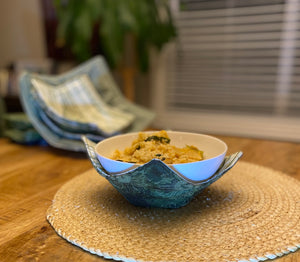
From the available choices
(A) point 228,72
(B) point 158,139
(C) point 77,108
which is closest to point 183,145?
(B) point 158,139

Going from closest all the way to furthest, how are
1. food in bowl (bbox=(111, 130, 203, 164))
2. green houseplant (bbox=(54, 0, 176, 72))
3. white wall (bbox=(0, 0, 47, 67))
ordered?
food in bowl (bbox=(111, 130, 203, 164)) < green houseplant (bbox=(54, 0, 176, 72)) < white wall (bbox=(0, 0, 47, 67))

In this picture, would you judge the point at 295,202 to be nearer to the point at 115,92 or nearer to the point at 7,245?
the point at 7,245

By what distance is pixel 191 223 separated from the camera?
1.51ft

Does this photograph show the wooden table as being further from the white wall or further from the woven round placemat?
the white wall

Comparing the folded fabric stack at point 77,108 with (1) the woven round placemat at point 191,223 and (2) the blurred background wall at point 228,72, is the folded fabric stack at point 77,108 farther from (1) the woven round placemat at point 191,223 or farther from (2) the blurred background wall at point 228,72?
(2) the blurred background wall at point 228,72

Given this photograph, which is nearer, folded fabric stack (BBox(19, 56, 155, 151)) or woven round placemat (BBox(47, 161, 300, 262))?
woven round placemat (BBox(47, 161, 300, 262))

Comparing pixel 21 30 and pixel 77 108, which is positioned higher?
pixel 21 30

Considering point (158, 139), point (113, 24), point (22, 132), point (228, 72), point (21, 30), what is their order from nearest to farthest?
point (158, 139)
point (22, 132)
point (113, 24)
point (228, 72)
point (21, 30)

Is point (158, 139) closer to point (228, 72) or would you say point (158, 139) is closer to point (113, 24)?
point (113, 24)

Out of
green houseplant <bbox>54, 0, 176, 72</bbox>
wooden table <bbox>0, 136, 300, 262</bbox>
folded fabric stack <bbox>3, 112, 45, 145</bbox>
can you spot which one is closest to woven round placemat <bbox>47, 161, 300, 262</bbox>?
wooden table <bbox>0, 136, 300, 262</bbox>

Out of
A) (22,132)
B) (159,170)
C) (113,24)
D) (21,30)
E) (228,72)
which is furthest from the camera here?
(21,30)

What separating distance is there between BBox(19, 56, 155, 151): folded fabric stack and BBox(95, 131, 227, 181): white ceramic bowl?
0.30 metres

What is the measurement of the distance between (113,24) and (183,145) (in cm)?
140

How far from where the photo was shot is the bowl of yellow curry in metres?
0.43
